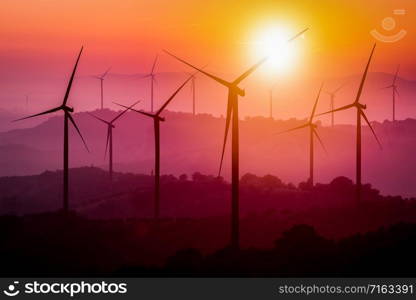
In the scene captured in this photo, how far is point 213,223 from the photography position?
3310 inches

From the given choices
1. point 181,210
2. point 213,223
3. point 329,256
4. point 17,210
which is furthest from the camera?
point 17,210

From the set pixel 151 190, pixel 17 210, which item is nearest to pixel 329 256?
pixel 151 190

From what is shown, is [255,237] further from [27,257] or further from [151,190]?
[151,190]

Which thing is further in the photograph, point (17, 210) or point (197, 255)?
point (17, 210)

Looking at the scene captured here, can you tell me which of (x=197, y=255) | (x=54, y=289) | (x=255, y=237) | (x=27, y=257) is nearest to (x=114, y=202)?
(x=255, y=237)

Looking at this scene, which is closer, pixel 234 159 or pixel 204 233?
pixel 234 159

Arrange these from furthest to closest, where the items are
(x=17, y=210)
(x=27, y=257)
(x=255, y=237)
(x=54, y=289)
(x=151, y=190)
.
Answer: (x=17, y=210) < (x=151, y=190) < (x=255, y=237) < (x=27, y=257) < (x=54, y=289)

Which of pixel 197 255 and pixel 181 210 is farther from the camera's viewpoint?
pixel 181 210

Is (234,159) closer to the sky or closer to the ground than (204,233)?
closer to the sky

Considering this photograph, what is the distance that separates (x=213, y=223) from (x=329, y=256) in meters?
34.8

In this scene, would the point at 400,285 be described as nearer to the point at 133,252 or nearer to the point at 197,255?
the point at 197,255

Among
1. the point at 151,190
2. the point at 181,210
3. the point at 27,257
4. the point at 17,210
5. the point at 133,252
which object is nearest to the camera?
the point at 27,257

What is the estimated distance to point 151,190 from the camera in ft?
428

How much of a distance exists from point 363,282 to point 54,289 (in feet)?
58.2
